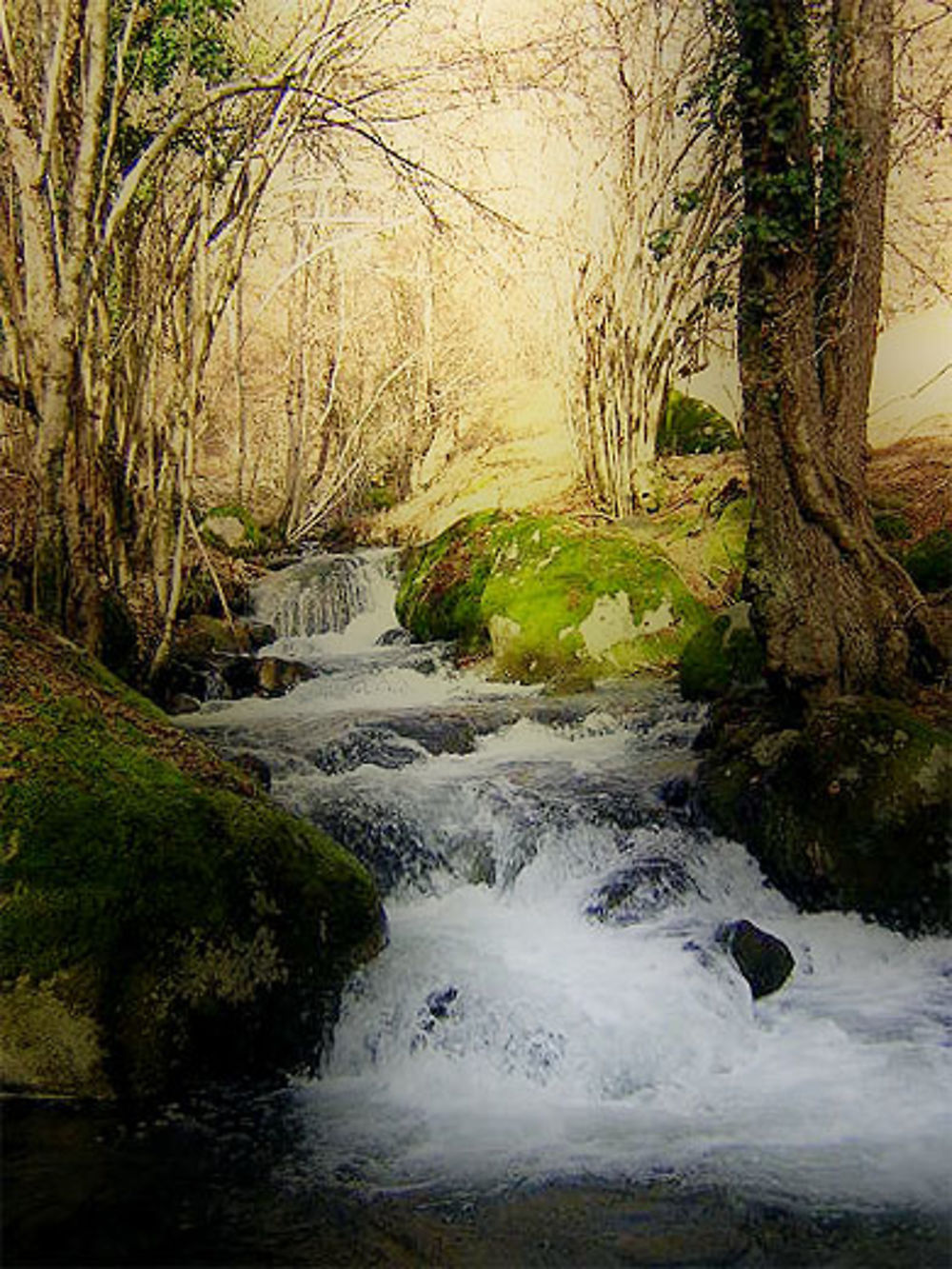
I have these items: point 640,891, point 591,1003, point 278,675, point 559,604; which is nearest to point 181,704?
point 278,675

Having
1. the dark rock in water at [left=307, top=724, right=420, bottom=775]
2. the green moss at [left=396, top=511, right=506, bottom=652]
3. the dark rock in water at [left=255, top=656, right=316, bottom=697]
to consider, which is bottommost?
the dark rock in water at [left=307, top=724, right=420, bottom=775]

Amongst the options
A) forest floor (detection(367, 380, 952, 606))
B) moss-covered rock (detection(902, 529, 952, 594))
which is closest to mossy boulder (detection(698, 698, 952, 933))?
moss-covered rock (detection(902, 529, 952, 594))

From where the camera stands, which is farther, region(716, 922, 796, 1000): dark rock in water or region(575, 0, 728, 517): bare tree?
region(575, 0, 728, 517): bare tree

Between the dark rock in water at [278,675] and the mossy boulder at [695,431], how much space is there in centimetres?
484

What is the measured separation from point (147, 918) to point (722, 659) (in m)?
4.70

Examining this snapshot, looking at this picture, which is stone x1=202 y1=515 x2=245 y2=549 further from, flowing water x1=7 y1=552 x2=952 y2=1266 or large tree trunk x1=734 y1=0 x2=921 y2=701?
large tree trunk x1=734 y1=0 x2=921 y2=701

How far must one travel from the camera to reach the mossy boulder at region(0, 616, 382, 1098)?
10.5ft

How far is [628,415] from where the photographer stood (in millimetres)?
10242

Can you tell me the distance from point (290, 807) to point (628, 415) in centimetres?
646

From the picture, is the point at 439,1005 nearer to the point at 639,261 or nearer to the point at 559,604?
the point at 559,604

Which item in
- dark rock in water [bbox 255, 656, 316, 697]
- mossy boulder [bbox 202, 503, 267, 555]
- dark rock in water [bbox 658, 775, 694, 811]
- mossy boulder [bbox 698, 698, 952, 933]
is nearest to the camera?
mossy boulder [bbox 698, 698, 952, 933]

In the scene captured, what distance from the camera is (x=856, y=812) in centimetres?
466

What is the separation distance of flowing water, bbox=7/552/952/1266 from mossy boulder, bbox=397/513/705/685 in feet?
6.92

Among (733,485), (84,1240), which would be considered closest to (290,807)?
(84,1240)
